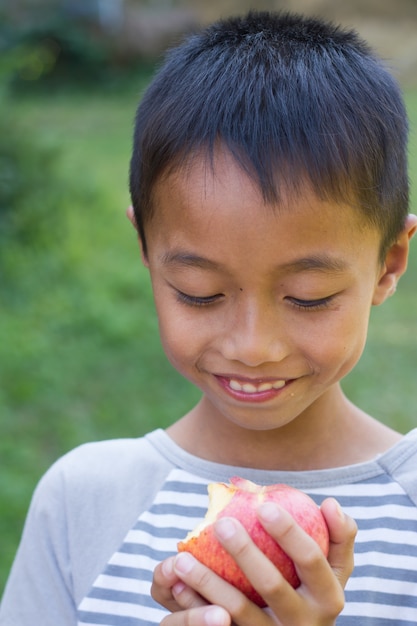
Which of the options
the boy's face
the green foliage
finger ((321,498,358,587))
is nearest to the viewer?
finger ((321,498,358,587))

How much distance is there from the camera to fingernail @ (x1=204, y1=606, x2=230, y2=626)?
4.38 feet

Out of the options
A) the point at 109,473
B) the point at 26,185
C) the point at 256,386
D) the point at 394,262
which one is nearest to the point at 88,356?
the point at 26,185

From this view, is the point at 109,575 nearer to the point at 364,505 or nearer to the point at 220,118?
the point at 364,505

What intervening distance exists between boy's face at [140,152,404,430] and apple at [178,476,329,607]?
19cm

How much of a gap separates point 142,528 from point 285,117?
2.59 feet

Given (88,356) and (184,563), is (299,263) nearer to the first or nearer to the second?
(184,563)

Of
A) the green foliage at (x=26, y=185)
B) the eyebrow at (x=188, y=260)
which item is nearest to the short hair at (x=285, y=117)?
the eyebrow at (x=188, y=260)

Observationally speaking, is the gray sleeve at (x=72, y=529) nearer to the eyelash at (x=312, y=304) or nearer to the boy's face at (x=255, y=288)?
the boy's face at (x=255, y=288)

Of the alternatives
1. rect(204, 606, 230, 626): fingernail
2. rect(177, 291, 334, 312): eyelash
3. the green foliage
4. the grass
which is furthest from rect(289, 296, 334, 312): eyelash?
the green foliage

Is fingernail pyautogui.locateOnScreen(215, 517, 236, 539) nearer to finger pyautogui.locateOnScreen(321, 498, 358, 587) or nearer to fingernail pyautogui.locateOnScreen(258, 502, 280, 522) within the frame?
fingernail pyautogui.locateOnScreen(258, 502, 280, 522)

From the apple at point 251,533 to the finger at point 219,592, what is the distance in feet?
0.12

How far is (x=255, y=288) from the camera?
5.06ft

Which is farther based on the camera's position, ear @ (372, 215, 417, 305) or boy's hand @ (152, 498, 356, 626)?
ear @ (372, 215, 417, 305)

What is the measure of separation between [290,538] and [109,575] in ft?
1.77
